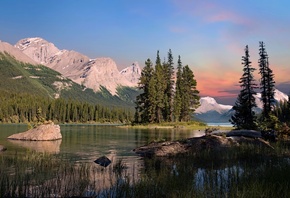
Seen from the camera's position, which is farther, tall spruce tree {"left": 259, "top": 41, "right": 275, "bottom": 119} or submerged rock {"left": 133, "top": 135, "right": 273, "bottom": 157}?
tall spruce tree {"left": 259, "top": 41, "right": 275, "bottom": 119}

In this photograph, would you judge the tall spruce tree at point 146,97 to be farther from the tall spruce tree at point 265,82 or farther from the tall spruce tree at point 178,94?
the tall spruce tree at point 265,82

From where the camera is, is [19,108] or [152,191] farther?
[19,108]

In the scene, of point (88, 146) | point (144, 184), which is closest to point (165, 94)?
point (88, 146)

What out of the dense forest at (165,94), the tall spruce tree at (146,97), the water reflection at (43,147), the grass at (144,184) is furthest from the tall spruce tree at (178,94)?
the grass at (144,184)

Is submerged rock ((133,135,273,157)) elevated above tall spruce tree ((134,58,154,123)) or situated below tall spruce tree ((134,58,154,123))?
below

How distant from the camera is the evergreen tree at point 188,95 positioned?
107 metres

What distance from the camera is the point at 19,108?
19250 cm

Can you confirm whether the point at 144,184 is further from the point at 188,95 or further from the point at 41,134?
the point at 188,95

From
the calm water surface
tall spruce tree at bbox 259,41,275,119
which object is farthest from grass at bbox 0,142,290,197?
tall spruce tree at bbox 259,41,275,119

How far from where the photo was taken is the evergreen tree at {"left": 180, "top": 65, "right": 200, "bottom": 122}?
107 metres

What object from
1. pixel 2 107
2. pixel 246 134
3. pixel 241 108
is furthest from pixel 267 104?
pixel 2 107

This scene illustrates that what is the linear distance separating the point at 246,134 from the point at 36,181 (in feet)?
87.6

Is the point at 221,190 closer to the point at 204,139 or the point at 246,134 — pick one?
the point at 204,139

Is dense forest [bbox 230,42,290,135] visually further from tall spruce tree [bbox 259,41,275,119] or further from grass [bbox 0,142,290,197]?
grass [bbox 0,142,290,197]
